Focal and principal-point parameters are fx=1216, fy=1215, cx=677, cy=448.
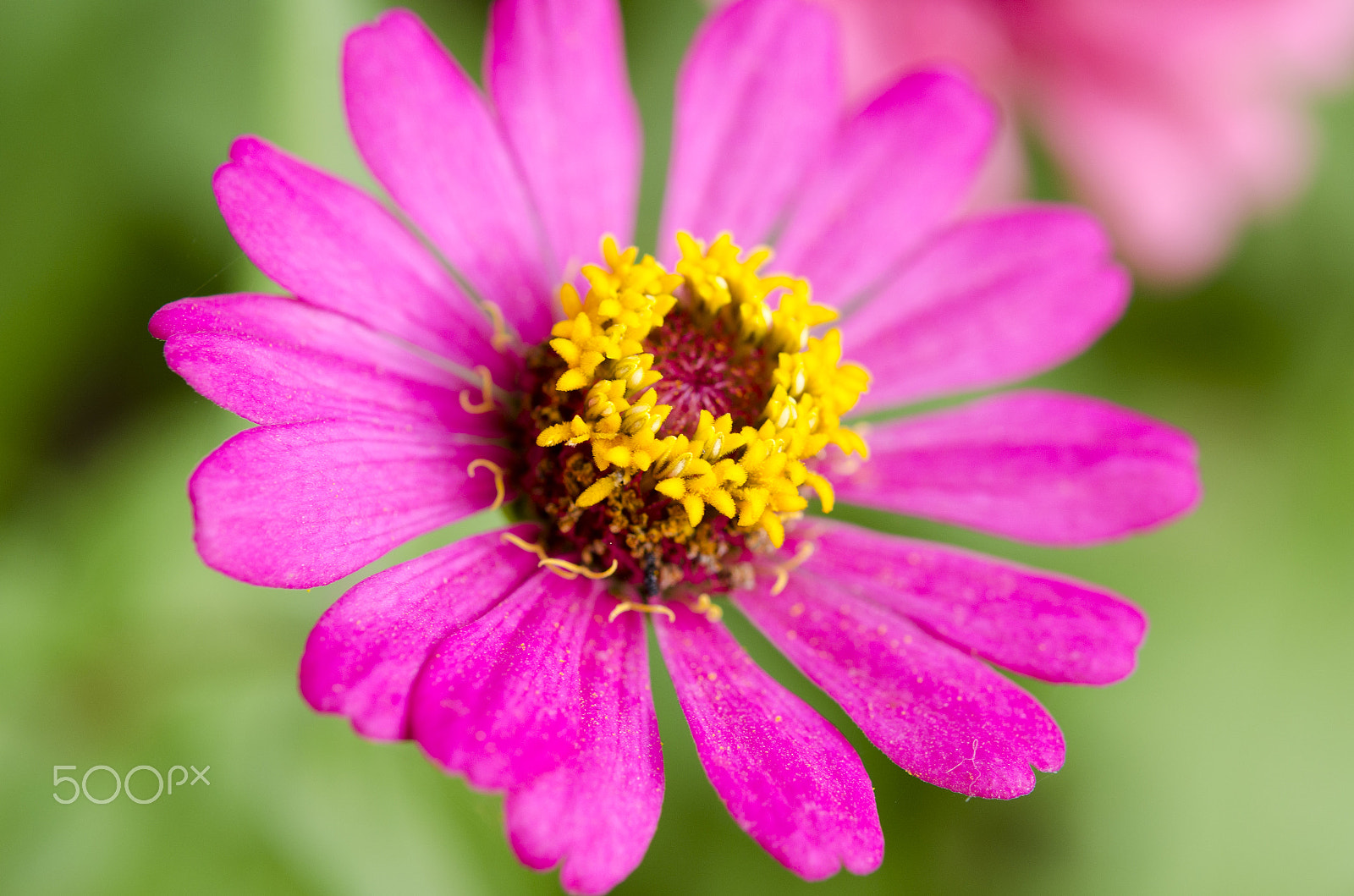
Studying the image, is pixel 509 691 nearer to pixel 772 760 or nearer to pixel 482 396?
pixel 772 760

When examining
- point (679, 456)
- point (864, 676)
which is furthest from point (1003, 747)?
point (679, 456)

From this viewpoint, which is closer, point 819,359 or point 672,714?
point 819,359

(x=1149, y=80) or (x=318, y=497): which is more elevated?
(x=1149, y=80)

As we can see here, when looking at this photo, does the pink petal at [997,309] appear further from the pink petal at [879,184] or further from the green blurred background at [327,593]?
the green blurred background at [327,593]

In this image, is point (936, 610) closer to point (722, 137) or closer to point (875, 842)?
point (875, 842)

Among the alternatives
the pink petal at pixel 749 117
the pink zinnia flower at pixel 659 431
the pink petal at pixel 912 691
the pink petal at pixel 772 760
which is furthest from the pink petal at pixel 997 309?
the pink petal at pixel 772 760

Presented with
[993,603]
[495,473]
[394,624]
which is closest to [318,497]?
[394,624]
